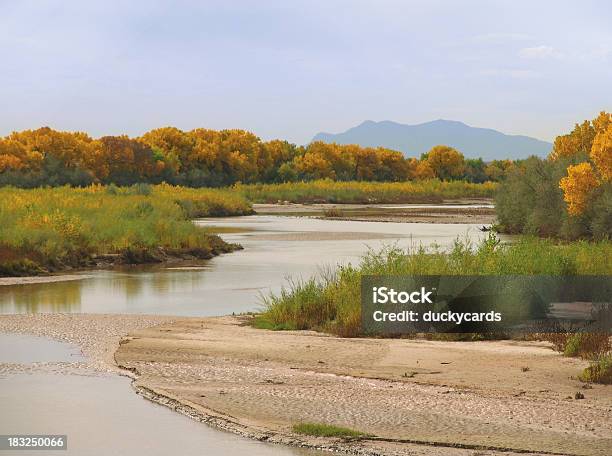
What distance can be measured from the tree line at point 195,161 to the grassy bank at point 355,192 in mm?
6646

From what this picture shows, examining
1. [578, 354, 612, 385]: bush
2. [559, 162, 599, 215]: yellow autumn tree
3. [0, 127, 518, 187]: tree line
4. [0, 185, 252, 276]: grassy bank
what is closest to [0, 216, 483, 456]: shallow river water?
[0, 185, 252, 276]: grassy bank

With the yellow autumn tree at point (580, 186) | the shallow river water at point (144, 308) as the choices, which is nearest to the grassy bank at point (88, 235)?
the shallow river water at point (144, 308)

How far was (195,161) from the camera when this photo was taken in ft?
384

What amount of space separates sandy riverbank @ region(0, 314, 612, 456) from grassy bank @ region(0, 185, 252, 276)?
1426 cm

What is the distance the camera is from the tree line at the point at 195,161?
3632 inches

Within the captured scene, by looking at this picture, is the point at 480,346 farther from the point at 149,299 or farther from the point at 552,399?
the point at 149,299

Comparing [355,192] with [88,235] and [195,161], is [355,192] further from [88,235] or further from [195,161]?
[88,235]

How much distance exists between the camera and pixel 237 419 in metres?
11.6

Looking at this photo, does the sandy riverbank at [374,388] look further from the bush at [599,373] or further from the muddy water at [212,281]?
the muddy water at [212,281]

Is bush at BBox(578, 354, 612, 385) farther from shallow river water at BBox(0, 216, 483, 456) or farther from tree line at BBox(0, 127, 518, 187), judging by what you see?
tree line at BBox(0, 127, 518, 187)

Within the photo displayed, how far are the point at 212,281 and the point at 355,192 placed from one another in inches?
3086

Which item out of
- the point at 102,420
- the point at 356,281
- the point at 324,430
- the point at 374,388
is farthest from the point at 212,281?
the point at 324,430

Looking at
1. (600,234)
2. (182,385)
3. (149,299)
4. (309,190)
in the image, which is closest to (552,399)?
(182,385)

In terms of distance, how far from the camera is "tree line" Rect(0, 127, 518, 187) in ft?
303
